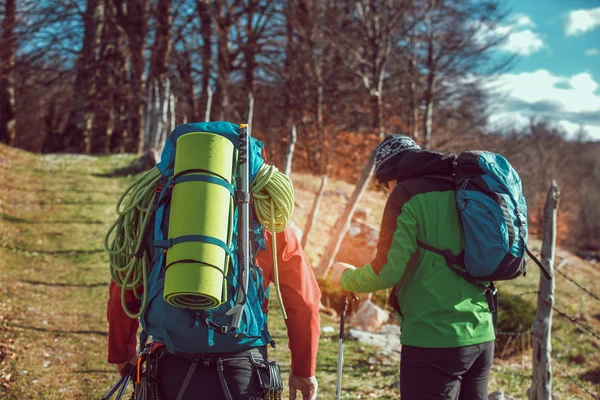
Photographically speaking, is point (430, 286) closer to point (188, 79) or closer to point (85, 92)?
point (188, 79)

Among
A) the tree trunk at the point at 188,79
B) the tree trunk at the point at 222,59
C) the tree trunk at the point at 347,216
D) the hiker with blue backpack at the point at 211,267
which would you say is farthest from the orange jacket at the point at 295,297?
the tree trunk at the point at 188,79

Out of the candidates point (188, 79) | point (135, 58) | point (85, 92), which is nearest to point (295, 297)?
point (188, 79)

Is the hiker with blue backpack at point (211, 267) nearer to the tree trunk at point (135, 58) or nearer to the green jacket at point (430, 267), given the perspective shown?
the green jacket at point (430, 267)

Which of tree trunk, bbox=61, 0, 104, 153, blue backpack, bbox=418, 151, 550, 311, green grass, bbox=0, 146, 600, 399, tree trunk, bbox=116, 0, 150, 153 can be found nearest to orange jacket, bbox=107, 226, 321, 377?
blue backpack, bbox=418, 151, 550, 311

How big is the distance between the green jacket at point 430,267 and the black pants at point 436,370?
0.04m

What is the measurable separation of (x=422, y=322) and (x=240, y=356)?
2.75 ft

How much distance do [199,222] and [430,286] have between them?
3.55 feet

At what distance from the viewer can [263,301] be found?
1998 mm

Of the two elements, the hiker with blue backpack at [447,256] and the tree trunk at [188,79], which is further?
the tree trunk at [188,79]

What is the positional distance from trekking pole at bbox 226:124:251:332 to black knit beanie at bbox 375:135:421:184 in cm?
76

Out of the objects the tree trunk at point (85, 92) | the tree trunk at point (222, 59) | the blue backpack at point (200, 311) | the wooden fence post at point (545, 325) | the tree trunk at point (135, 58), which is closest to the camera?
the blue backpack at point (200, 311)

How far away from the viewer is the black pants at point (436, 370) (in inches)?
88.4

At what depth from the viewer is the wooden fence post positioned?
174 inches

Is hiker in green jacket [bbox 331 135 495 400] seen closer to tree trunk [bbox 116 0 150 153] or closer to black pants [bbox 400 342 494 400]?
black pants [bbox 400 342 494 400]
